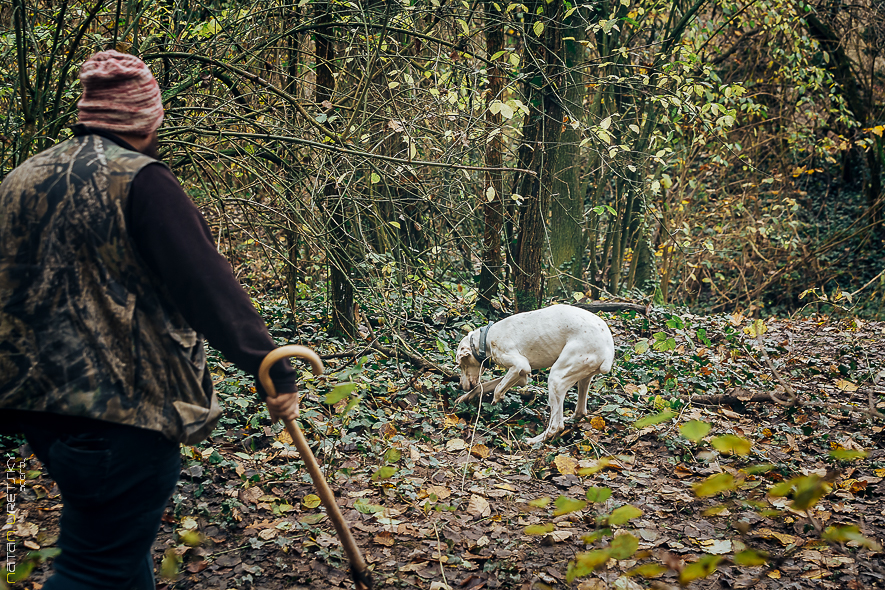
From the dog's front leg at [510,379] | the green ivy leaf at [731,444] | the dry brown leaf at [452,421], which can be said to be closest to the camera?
the green ivy leaf at [731,444]

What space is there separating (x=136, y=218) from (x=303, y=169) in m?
3.22

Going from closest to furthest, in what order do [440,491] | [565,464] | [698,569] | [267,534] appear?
1. [698,569]
2. [267,534]
3. [440,491]
4. [565,464]

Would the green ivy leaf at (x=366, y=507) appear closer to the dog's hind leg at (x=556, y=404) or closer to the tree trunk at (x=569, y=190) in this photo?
the dog's hind leg at (x=556, y=404)

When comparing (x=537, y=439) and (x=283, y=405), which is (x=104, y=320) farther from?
(x=537, y=439)

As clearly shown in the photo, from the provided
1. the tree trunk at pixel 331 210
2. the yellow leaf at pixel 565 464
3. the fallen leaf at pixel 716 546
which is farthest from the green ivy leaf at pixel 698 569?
the tree trunk at pixel 331 210

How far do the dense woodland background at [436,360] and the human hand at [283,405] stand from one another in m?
0.29

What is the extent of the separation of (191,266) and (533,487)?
2.94 m

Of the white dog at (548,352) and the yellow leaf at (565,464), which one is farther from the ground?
the white dog at (548,352)

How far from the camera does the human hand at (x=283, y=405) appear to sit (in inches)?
74.7

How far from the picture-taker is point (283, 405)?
1.92m

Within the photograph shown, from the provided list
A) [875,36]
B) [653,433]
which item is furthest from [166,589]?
[875,36]

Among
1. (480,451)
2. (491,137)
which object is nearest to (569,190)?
(491,137)

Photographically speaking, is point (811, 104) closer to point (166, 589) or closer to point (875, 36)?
point (875, 36)

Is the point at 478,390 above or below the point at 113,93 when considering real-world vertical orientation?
below
